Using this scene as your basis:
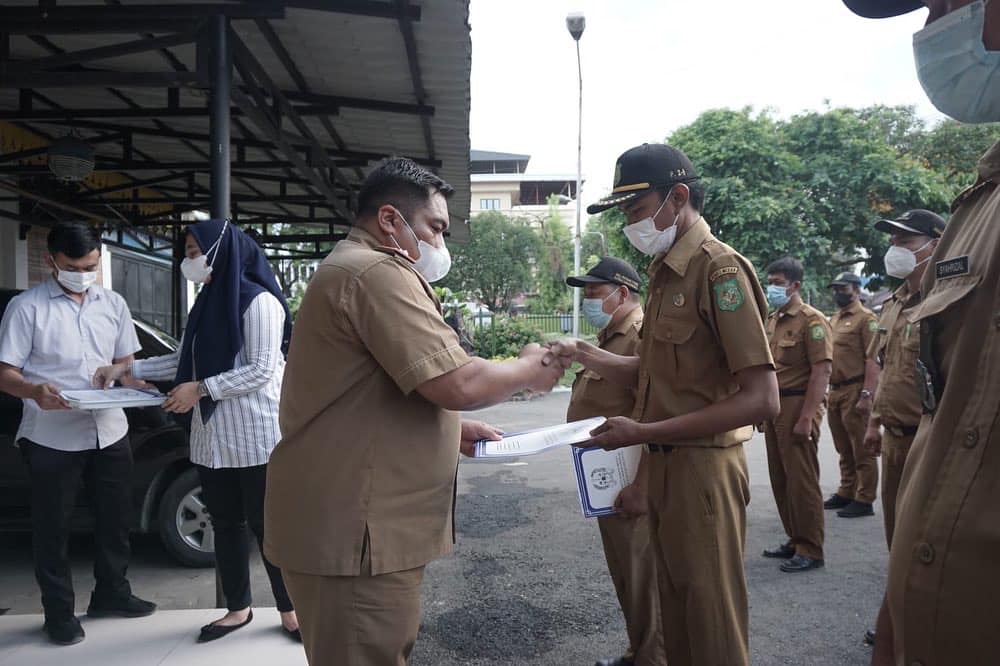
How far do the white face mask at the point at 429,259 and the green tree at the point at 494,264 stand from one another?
1228 inches

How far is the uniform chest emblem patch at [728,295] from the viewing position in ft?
7.11

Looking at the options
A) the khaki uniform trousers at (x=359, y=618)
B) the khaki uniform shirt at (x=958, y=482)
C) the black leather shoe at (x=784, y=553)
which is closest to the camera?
the khaki uniform shirt at (x=958, y=482)

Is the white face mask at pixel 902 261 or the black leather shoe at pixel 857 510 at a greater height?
the white face mask at pixel 902 261

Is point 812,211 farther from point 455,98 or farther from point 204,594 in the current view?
point 204,594

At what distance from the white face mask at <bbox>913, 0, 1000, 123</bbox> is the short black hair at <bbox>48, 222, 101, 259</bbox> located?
3.62 meters

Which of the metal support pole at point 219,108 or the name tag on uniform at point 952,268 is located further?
the metal support pole at point 219,108

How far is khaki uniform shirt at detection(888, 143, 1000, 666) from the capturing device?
3.21 feet

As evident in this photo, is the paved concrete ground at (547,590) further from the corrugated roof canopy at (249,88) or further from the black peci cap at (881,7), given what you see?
the corrugated roof canopy at (249,88)

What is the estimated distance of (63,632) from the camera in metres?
3.27

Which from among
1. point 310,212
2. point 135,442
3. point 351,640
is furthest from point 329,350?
point 310,212

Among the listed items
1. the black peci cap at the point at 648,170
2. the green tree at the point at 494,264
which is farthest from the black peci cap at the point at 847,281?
the green tree at the point at 494,264

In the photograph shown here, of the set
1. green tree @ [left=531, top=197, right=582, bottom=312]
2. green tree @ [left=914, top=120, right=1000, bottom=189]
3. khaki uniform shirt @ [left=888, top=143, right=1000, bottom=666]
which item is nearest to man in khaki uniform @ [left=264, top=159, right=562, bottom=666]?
khaki uniform shirt @ [left=888, top=143, right=1000, bottom=666]

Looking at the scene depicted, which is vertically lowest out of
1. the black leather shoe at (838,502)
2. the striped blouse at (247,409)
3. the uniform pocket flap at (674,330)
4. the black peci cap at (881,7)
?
the black leather shoe at (838,502)

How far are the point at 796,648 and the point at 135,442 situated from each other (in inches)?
157
